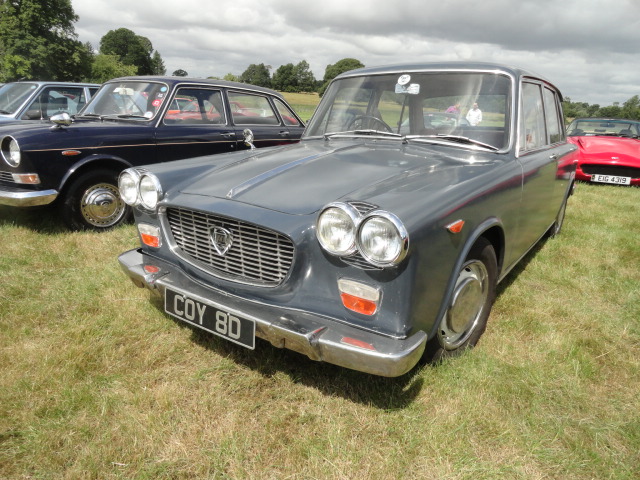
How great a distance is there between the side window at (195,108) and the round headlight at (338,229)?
3.77 metres

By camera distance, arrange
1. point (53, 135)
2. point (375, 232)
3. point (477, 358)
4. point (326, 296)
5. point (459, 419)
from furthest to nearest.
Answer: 1. point (53, 135)
2. point (477, 358)
3. point (459, 419)
4. point (326, 296)
5. point (375, 232)

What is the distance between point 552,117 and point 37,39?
35.0 m

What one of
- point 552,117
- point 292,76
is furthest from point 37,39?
point 292,76

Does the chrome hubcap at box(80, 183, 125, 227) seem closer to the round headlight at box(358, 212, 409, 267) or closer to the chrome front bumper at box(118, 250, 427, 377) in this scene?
the chrome front bumper at box(118, 250, 427, 377)

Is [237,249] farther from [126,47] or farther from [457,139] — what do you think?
[126,47]

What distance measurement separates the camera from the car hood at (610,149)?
777 centimetres

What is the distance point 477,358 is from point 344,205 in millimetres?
1330

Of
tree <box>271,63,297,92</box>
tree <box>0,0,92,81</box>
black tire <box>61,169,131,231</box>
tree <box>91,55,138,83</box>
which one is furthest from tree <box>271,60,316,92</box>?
black tire <box>61,169,131,231</box>

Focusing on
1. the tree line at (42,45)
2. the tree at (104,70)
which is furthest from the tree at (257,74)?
the tree line at (42,45)

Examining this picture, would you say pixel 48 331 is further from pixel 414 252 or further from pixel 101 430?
pixel 414 252

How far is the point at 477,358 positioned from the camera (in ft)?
8.18

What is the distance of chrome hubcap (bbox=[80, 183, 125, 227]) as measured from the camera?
14.9 feet

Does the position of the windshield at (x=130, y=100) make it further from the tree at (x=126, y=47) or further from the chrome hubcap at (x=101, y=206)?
the tree at (x=126, y=47)

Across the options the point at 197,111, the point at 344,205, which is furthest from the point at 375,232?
the point at 197,111
